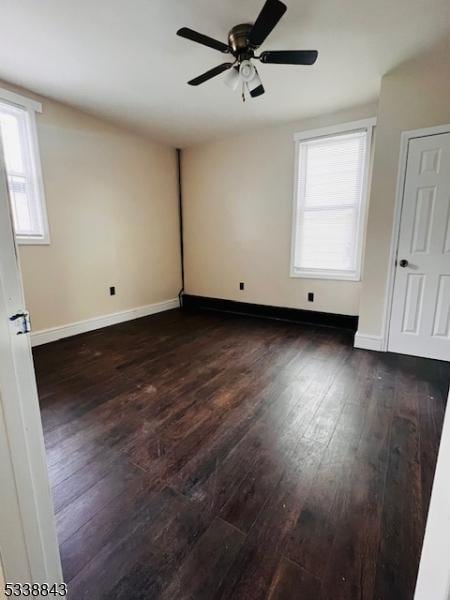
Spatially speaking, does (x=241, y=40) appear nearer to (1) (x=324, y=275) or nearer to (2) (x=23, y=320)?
(2) (x=23, y=320)

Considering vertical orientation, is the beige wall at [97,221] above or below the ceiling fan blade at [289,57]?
below

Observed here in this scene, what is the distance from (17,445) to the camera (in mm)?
680

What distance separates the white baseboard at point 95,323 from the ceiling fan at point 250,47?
117 inches

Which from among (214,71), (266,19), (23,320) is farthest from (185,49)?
(23,320)

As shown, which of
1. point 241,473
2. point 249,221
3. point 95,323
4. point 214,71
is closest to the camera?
point 241,473

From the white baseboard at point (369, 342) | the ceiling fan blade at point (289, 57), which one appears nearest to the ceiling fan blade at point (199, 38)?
the ceiling fan blade at point (289, 57)

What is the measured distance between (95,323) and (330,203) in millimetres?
3532

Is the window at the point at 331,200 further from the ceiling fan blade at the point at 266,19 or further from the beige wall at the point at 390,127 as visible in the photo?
the ceiling fan blade at the point at 266,19

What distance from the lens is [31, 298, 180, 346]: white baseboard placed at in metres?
3.28

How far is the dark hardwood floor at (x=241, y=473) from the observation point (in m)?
1.01

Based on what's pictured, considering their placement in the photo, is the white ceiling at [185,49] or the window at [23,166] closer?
the white ceiling at [185,49]

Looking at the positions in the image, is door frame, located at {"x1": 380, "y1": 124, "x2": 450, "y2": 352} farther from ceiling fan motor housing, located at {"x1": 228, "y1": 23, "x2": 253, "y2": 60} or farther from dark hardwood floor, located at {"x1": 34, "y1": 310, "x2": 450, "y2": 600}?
ceiling fan motor housing, located at {"x1": 228, "y1": 23, "x2": 253, "y2": 60}

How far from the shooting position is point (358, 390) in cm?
225

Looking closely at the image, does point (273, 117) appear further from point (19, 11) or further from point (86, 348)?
point (86, 348)
